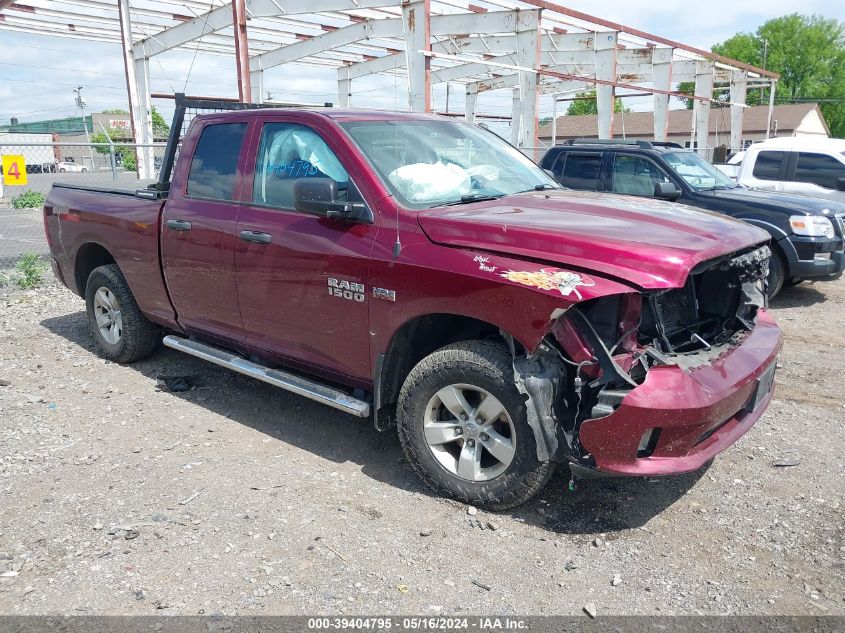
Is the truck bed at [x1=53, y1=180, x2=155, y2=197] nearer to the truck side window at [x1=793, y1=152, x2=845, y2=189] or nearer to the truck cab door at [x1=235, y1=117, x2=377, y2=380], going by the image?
the truck cab door at [x1=235, y1=117, x2=377, y2=380]

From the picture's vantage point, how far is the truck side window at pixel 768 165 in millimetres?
11328

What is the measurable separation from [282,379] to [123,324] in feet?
7.07

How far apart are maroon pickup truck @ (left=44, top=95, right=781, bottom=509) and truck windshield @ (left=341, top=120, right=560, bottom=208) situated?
0.02 metres

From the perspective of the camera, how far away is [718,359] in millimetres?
3311

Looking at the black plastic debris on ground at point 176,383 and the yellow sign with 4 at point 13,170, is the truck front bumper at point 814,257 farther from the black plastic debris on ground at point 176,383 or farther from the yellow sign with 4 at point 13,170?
the yellow sign with 4 at point 13,170

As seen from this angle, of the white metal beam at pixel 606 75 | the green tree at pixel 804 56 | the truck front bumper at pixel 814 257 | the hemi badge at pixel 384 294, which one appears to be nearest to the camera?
the hemi badge at pixel 384 294

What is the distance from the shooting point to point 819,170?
11055 millimetres

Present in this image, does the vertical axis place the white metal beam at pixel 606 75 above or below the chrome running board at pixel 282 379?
above

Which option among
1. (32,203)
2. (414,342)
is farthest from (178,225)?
(32,203)

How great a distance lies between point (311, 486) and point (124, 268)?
272 centimetres

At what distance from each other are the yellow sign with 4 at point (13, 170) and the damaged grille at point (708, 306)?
11.4 metres

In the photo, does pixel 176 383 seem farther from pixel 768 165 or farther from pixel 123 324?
pixel 768 165

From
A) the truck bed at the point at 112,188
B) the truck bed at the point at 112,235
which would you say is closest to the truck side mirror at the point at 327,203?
the truck bed at the point at 112,235

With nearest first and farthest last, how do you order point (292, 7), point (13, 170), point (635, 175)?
1. point (635, 175)
2. point (13, 170)
3. point (292, 7)
